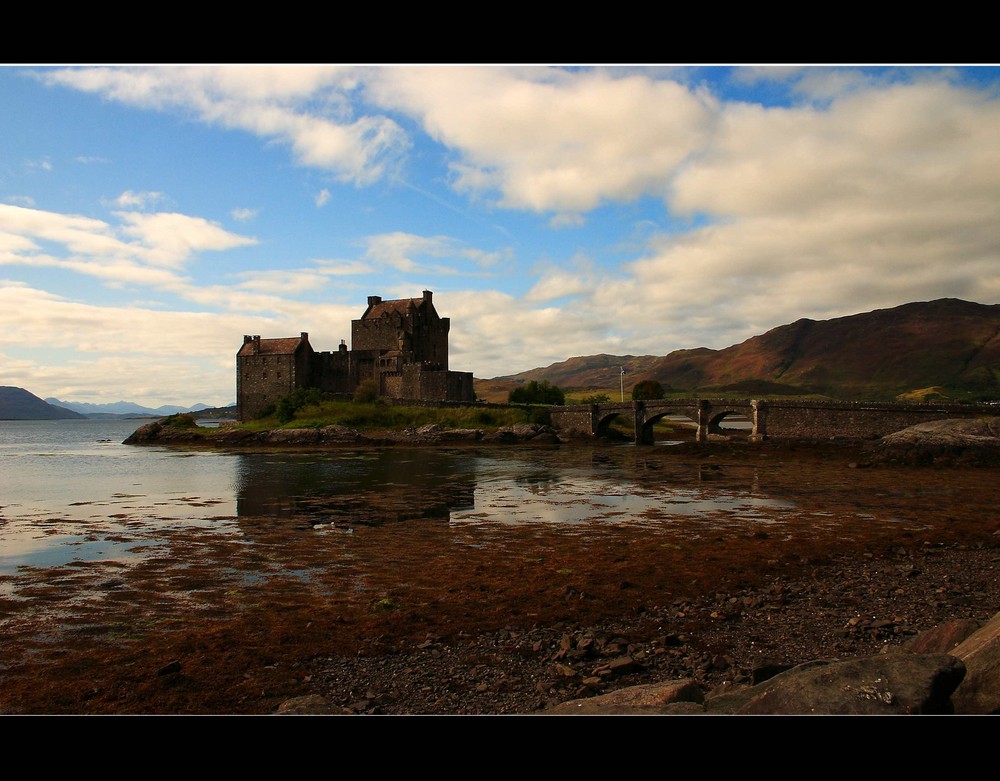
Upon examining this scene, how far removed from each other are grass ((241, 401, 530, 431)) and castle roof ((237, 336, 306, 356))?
999cm

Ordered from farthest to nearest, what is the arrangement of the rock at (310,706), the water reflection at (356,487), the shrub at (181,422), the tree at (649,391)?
1. the tree at (649,391)
2. the shrub at (181,422)
3. the water reflection at (356,487)
4. the rock at (310,706)

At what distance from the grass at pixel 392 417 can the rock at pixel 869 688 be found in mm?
60471

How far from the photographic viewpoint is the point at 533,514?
A: 75.6 feet

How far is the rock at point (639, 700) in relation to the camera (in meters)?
5.86

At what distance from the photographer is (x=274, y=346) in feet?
259

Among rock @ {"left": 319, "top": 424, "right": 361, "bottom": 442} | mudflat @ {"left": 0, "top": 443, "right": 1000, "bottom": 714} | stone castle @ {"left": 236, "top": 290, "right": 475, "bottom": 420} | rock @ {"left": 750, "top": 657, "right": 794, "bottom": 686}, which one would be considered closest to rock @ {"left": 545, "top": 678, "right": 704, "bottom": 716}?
mudflat @ {"left": 0, "top": 443, "right": 1000, "bottom": 714}

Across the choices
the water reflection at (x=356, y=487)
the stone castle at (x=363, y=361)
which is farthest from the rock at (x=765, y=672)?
the stone castle at (x=363, y=361)

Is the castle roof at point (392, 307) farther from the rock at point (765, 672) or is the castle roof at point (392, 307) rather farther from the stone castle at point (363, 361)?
the rock at point (765, 672)

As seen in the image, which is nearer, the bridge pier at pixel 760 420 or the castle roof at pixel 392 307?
the bridge pier at pixel 760 420

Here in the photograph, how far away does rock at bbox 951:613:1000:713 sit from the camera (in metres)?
5.33

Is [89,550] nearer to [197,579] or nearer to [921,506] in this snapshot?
[197,579]

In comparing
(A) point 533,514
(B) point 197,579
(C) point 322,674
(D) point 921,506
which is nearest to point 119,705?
(C) point 322,674

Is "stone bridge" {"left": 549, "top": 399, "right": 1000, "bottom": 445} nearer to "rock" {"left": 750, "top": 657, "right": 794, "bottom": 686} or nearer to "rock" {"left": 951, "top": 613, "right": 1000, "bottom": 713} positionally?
"rock" {"left": 750, "top": 657, "right": 794, "bottom": 686}

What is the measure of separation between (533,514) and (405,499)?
6426mm
